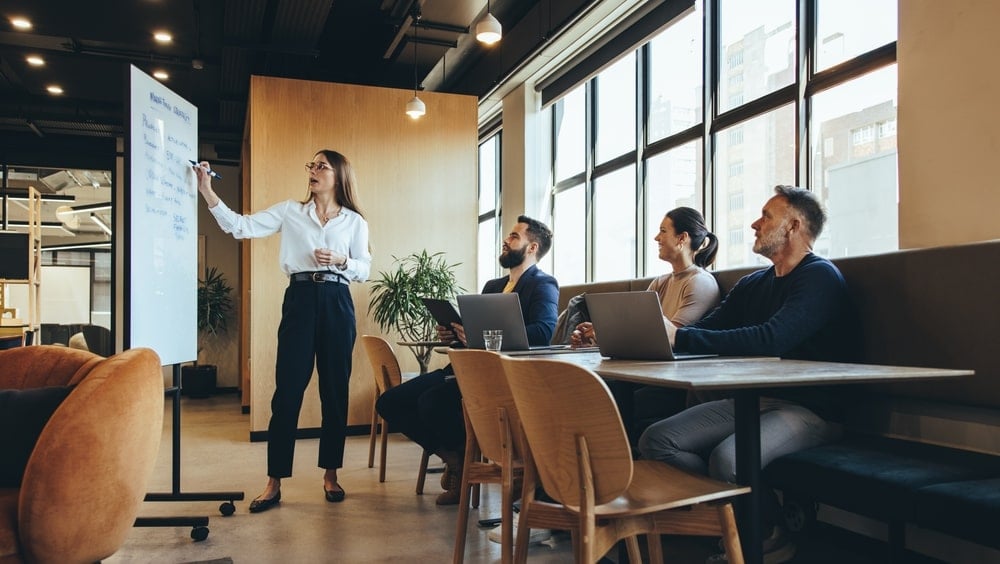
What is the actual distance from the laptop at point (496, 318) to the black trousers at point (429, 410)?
11.2 inches

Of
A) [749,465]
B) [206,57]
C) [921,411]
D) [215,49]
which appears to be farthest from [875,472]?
[206,57]

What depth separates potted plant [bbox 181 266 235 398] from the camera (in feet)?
29.1

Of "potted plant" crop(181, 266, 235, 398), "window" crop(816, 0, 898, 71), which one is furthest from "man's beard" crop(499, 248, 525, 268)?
"potted plant" crop(181, 266, 235, 398)

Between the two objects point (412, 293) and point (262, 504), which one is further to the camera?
point (412, 293)

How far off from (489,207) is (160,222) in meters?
6.31

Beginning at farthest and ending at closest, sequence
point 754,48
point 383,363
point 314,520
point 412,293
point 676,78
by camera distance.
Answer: point 412,293
point 676,78
point 754,48
point 383,363
point 314,520

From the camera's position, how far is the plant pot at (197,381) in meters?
8.84

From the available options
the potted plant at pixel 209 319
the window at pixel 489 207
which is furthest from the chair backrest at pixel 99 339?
the window at pixel 489 207

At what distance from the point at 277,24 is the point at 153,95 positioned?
2.92 meters

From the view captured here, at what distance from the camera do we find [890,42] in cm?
362

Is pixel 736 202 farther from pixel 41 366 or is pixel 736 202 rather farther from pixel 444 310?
pixel 41 366

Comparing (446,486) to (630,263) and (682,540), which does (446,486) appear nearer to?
(682,540)

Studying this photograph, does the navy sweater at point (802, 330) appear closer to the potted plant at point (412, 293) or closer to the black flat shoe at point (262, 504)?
the black flat shoe at point (262, 504)

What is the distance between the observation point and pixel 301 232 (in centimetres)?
362
